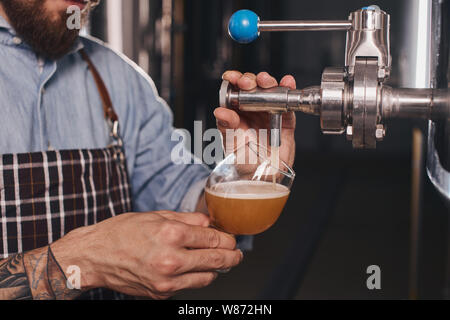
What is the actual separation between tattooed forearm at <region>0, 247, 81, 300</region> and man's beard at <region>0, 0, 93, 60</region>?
54 centimetres

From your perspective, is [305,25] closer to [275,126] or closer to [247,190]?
[275,126]

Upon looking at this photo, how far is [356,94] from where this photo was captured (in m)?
0.61

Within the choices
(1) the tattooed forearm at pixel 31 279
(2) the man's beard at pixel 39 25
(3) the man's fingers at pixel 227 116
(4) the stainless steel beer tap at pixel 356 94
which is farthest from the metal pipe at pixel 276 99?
(2) the man's beard at pixel 39 25

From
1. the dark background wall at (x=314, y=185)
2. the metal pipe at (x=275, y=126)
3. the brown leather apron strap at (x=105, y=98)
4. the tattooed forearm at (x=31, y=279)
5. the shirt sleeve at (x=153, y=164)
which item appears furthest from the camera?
the dark background wall at (x=314, y=185)

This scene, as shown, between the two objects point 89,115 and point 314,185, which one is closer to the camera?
point 89,115

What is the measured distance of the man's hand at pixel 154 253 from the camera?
2.75ft

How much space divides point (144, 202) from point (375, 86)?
1.04 meters

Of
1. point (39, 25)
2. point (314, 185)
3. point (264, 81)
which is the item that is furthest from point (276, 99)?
point (314, 185)

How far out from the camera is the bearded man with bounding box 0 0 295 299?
0.87 m

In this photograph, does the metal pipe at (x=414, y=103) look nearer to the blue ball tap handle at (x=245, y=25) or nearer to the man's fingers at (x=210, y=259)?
the blue ball tap handle at (x=245, y=25)

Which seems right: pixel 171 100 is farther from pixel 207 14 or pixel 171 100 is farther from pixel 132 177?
pixel 132 177

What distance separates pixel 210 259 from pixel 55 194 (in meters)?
0.53

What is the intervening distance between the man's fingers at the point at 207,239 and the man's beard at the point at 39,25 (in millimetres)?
683

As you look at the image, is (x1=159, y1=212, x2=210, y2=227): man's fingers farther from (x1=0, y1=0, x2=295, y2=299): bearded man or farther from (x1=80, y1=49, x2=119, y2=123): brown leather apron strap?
(x1=80, y1=49, x2=119, y2=123): brown leather apron strap
